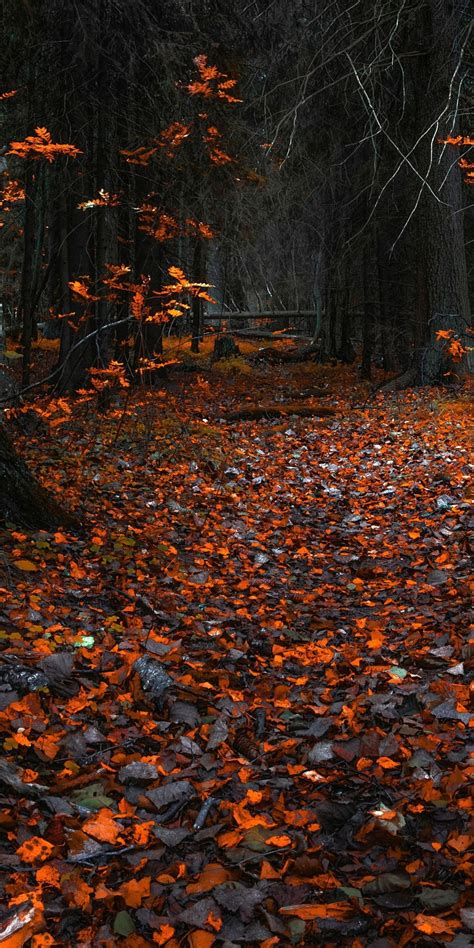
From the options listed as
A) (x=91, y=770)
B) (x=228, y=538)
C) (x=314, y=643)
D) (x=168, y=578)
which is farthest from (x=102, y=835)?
(x=228, y=538)

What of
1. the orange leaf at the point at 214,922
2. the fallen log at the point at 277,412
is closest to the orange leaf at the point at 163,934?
the orange leaf at the point at 214,922

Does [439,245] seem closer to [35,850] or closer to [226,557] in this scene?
[226,557]

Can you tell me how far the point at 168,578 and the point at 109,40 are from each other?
25.3 ft

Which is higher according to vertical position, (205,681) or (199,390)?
(199,390)

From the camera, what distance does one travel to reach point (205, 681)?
361 centimetres

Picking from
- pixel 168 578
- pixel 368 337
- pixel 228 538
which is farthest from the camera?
pixel 368 337

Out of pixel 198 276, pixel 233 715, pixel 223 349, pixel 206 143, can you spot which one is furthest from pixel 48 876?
pixel 223 349

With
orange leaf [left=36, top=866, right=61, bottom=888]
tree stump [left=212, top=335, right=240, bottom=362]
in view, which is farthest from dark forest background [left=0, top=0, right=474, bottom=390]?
orange leaf [left=36, top=866, right=61, bottom=888]

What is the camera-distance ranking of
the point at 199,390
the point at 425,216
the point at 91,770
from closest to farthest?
the point at 91,770 < the point at 425,216 < the point at 199,390

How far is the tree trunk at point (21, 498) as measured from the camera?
482 cm

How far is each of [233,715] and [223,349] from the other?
1469 cm

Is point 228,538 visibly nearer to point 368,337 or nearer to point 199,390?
point 199,390

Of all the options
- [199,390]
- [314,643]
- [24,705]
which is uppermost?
[199,390]

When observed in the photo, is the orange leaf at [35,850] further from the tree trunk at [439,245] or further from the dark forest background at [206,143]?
the tree trunk at [439,245]
